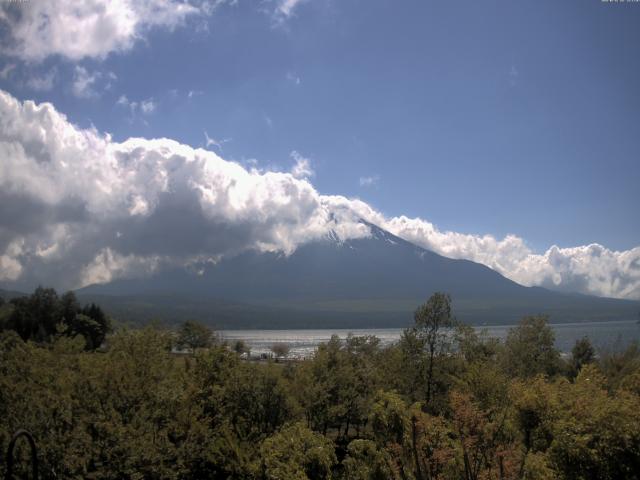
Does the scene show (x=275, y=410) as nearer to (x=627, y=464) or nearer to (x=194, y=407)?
(x=194, y=407)

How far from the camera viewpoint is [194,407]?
30.8m

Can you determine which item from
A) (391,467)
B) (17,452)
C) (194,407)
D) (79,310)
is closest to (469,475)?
(391,467)

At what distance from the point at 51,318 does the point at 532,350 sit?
10254 centimetres

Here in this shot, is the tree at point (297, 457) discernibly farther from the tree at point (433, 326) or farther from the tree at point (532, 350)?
the tree at point (532, 350)

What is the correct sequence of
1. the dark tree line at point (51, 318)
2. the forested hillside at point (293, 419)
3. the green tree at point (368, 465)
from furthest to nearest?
the dark tree line at point (51, 318) → the green tree at point (368, 465) → the forested hillside at point (293, 419)

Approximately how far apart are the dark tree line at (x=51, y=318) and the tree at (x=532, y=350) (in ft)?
289

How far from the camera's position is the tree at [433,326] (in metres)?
39.5

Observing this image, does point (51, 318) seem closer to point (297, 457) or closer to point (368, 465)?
point (297, 457)

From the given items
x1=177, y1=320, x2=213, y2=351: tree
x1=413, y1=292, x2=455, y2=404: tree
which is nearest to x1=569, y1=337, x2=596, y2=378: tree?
x1=413, y1=292, x2=455, y2=404: tree

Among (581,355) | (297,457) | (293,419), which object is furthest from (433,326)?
(581,355)

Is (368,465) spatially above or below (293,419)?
above

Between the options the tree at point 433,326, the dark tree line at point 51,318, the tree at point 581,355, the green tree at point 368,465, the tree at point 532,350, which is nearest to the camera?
the green tree at point 368,465

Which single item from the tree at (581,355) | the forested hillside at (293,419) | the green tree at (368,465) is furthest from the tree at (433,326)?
the tree at (581,355)

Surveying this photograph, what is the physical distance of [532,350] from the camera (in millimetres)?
56906
